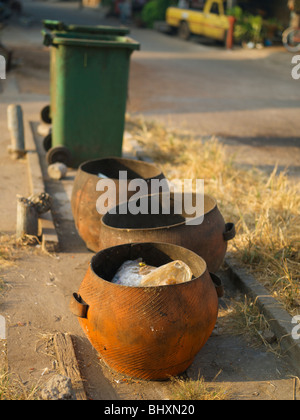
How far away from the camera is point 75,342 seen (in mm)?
3324

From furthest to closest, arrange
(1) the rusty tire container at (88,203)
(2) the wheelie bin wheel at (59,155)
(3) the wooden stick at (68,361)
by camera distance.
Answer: (2) the wheelie bin wheel at (59,155)
(1) the rusty tire container at (88,203)
(3) the wooden stick at (68,361)

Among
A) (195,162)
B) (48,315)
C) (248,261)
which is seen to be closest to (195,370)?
(48,315)

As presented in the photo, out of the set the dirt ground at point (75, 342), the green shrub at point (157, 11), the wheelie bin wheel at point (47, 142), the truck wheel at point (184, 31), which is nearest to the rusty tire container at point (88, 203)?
the dirt ground at point (75, 342)

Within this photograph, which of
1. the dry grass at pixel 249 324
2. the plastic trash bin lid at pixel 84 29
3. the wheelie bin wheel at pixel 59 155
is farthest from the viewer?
the plastic trash bin lid at pixel 84 29

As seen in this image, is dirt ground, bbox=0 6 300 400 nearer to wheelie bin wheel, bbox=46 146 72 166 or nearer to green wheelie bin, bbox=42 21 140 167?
wheelie bin wheel, bbox=46 146 72 166

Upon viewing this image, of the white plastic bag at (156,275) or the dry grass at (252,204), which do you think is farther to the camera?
the dry grass at (252,204)

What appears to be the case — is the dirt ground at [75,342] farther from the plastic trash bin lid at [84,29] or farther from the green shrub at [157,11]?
the green shrub at [157,11]

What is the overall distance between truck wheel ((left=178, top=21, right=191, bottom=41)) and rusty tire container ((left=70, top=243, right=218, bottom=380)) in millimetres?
19762

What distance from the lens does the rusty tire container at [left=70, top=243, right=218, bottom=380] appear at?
8.98ft

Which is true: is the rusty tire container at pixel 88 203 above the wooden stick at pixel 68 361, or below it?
above

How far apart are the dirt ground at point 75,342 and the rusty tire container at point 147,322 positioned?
15 centimetres

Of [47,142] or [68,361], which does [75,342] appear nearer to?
[68,361]

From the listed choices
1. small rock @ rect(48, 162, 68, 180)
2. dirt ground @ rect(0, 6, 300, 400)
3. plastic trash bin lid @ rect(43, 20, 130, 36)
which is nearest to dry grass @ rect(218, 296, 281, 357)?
dirt ground @ rect(0, 6, 300, 400)

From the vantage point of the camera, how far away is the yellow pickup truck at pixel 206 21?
1903cm
